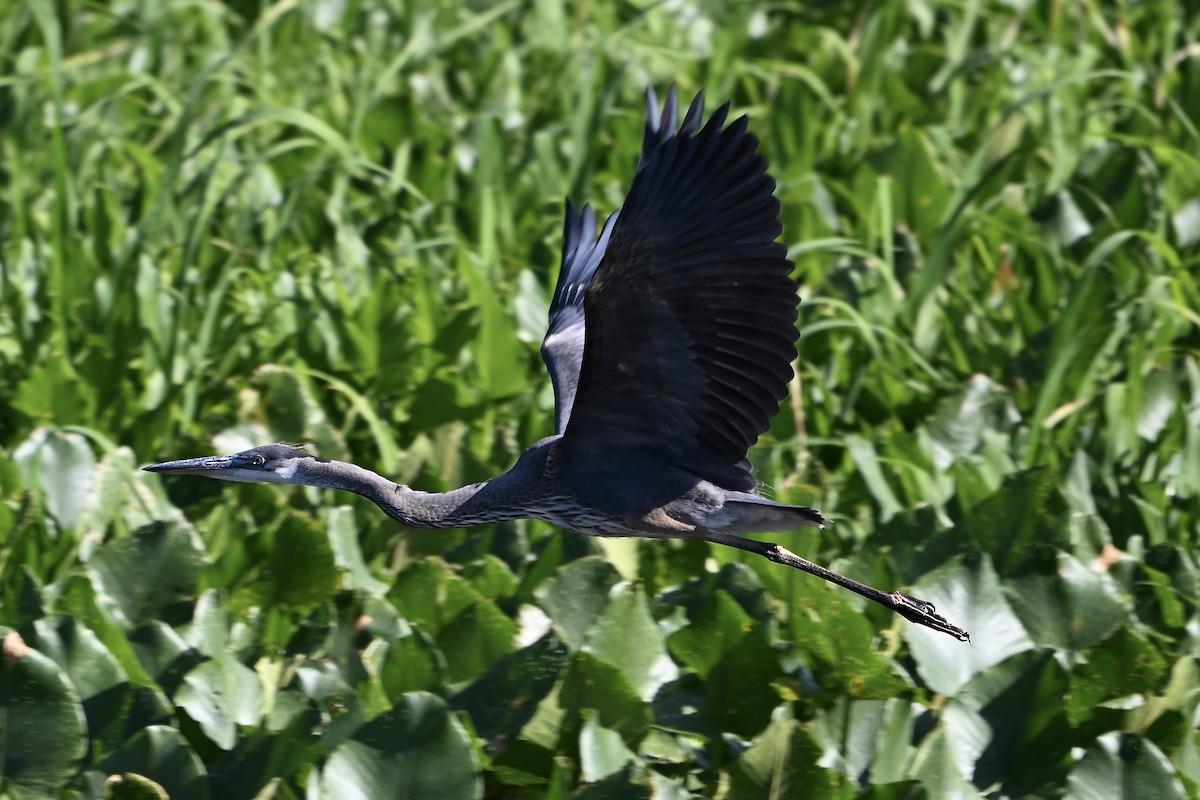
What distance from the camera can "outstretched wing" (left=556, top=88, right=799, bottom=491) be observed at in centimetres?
387

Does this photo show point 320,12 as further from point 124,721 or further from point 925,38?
point 124,721

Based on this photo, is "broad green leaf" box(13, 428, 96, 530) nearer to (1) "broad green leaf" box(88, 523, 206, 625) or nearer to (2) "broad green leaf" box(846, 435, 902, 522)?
(1) "broad green leaf" box(88, 523, 206, 625)

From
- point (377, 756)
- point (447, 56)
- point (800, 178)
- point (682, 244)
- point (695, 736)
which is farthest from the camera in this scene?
point (447, 56)

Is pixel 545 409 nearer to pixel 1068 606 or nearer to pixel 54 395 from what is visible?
pixel 54 395

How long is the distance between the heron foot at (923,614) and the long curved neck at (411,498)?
940 mm

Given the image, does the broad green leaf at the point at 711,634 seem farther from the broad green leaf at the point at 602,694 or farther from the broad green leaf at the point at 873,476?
the broad green leaf at the point at 873,476

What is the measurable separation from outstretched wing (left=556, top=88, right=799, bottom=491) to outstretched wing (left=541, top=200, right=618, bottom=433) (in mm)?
597

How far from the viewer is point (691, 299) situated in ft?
13.1

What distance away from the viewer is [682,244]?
3.93 meters

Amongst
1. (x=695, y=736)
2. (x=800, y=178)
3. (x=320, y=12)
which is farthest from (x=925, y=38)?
(x=695, y=736)

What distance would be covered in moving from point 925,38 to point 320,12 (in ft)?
8.76

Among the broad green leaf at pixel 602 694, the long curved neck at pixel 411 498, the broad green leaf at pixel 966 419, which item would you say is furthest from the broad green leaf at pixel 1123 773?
the broad green leaf at pixel 966 419

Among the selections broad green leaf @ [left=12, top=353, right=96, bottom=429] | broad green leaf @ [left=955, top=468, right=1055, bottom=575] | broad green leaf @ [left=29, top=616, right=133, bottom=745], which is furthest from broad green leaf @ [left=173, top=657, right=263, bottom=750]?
broad green leaf @ [left=955, top=468, right=1055, bottom=575]

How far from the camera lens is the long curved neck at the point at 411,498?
4.52 meters
